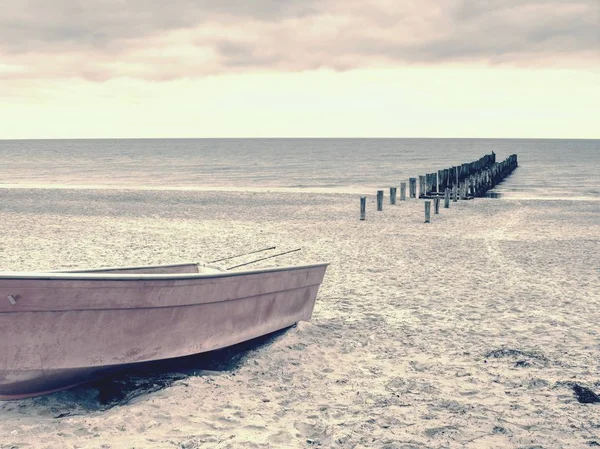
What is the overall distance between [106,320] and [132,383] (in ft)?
2.92

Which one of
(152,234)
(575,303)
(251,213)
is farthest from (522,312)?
(251,213)

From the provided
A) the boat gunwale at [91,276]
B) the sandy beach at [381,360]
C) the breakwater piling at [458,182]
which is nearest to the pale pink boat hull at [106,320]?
the boat gunwale at [91,276]

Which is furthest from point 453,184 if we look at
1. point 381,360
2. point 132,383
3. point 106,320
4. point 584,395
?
point 106,320

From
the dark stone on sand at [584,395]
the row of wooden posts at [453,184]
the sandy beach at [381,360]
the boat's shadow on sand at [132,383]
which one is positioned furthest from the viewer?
the row of wooden posts at [453,184]

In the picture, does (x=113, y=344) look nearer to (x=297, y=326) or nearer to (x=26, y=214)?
(x=297, y=326)

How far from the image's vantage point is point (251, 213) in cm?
2228

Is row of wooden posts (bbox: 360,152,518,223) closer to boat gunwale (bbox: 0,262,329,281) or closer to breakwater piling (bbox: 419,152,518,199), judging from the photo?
breakwater piling (bbox: 419,152,518,199)

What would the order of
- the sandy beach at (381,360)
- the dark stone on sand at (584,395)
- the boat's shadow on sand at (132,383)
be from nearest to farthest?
the sandy beach at (381,360), the boat's shadow on sand at (132,383), the dark stone on sand at (584,395)

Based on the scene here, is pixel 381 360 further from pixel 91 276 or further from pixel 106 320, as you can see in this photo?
pixel 91 276

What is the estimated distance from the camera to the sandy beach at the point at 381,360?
5.14m

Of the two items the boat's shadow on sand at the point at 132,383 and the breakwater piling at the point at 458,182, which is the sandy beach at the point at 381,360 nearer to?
the boat's shadow on sand at the point at 132,383

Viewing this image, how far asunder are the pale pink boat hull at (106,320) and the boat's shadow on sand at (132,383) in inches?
5.7

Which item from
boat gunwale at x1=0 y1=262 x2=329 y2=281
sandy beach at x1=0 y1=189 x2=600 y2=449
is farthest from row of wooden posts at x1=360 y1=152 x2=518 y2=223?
boat gunwale at x1=0 y1=262 x2=329 y2=281

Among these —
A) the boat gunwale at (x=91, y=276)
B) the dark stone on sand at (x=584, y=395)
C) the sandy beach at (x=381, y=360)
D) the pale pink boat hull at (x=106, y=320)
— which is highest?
the boat gunwale at (x=91, y=276)
